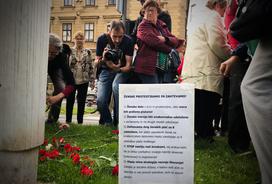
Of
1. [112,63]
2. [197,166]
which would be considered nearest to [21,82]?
[197,166]

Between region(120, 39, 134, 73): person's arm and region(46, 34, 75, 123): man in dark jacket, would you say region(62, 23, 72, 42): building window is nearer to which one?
region(46, 34, 75, 123): man in dark jacket

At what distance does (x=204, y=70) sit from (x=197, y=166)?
118 centimetres

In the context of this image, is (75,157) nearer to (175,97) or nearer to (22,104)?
(22,104)

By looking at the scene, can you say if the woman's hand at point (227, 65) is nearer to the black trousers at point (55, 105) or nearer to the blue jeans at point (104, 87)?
the blue jeans at point (104, 87)

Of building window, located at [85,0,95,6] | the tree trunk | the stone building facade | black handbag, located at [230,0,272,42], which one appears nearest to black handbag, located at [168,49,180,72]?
the tree trunk

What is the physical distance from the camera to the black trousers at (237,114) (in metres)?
3.18

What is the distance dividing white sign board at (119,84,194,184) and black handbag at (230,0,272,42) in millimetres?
413

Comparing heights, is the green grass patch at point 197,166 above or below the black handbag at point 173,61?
below

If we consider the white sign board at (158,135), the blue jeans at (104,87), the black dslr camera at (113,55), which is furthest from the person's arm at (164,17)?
the white sign board at (158,135)

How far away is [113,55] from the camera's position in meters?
5.02

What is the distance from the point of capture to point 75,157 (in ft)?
8.89

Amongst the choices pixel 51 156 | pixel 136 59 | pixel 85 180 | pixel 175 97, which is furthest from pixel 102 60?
pixel 175 97

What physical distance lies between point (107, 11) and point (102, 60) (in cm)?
2819

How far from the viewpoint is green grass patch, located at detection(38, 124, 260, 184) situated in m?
2.45
